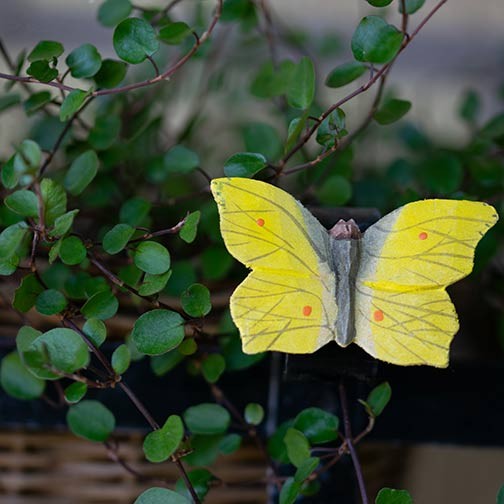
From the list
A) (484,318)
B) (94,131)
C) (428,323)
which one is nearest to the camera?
(428,323)

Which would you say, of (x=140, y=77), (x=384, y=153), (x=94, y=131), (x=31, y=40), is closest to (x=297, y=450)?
(x=94, y=131)

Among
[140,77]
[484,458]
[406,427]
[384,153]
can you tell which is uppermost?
[140,77]

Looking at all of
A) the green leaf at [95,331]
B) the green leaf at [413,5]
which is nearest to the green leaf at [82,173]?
the green leaf at [95,331]

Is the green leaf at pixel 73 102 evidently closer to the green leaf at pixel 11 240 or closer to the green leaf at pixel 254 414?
the green leaf at pixel 11 240

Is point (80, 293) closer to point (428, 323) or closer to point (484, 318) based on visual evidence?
point (428, 323)

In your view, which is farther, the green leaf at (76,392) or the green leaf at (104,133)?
the green leaf at (104,133)
